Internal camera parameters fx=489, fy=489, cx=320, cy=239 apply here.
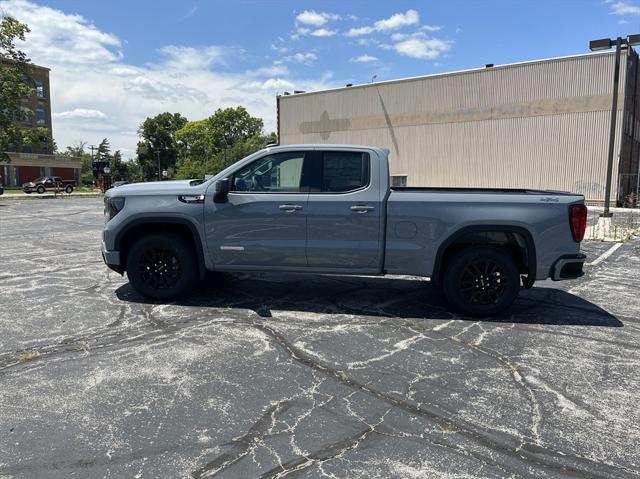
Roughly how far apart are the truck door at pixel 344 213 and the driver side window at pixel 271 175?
0.23 metres

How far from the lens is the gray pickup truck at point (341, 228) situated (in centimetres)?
548

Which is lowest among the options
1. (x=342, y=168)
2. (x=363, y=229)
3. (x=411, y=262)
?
(x=411, y=262)

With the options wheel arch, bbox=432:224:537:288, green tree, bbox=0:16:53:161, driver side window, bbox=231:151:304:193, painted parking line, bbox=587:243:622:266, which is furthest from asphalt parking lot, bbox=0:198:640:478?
green tree, bbox=0:16:53:161

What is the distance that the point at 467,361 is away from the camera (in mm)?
4410

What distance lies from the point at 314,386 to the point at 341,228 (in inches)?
89.5

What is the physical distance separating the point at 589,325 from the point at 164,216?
5129 mm

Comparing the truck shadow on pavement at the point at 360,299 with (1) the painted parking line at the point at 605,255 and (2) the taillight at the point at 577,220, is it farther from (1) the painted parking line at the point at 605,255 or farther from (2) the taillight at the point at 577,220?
(1) the painted parking line at the point at 605,255

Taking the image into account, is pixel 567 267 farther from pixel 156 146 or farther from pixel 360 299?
pixel 156 146

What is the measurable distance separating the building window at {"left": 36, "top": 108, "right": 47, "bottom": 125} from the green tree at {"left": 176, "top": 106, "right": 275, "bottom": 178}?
20.3 metres

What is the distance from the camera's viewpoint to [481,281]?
5723 millimetres

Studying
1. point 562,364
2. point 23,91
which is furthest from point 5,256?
point 23,91

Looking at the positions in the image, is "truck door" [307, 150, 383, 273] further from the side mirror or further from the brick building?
the brick building

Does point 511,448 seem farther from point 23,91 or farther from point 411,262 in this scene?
point 23,91

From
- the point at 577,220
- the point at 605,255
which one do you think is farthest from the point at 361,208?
the point at 605,255
